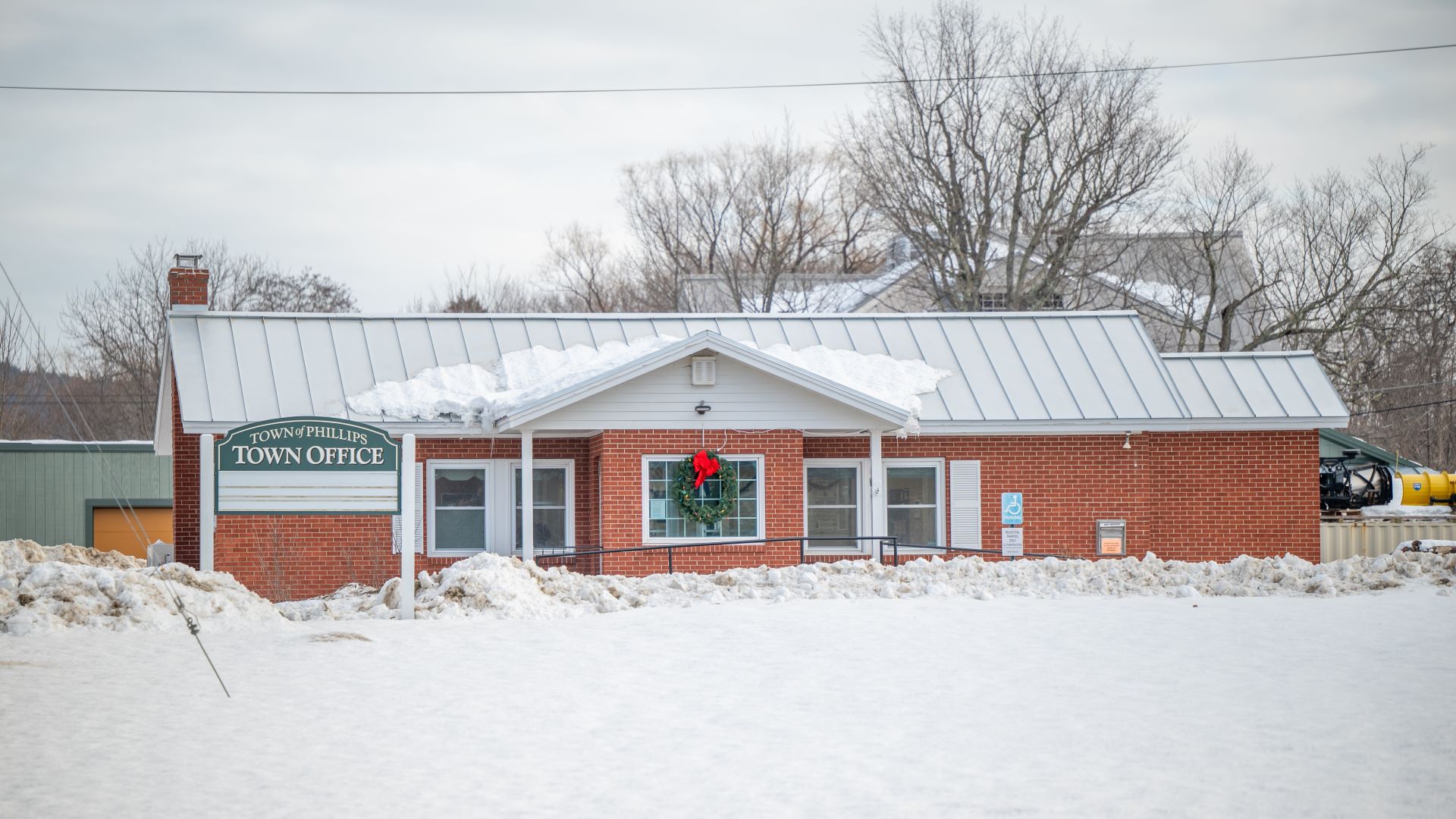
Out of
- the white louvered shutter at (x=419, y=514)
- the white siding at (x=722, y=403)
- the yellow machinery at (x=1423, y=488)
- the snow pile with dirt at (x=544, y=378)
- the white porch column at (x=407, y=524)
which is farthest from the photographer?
the yellow machinery at (x=1423, y=488)

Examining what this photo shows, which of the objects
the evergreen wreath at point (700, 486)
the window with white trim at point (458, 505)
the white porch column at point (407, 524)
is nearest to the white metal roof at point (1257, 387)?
the evergreen wreath at point (700, 486)

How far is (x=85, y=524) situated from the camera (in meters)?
31.1

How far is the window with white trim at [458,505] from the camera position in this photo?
796 inches

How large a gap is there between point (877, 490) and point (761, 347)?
3.83 metres

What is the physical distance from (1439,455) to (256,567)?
43.5 metres

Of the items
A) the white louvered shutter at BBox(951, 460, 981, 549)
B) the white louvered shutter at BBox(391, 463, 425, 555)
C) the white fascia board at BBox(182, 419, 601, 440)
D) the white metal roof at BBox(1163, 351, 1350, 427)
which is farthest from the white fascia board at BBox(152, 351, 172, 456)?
the white metal roof at BBox(1163, 351, 1350, 427)

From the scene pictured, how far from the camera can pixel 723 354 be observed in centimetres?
1934

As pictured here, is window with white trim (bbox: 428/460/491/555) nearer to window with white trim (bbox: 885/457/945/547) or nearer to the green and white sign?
the green and white sign

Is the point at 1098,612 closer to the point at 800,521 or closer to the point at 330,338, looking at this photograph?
the point at 800,521

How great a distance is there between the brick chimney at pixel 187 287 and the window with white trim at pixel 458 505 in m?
5.63

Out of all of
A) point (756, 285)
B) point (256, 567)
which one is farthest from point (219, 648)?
point (756, 285)

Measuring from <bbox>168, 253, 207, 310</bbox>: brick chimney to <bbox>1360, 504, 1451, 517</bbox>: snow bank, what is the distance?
1068 inches

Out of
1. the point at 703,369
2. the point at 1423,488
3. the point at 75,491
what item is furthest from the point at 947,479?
the point at 1423,488

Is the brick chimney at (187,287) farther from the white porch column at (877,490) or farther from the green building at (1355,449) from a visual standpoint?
the green building at (1355,449)
